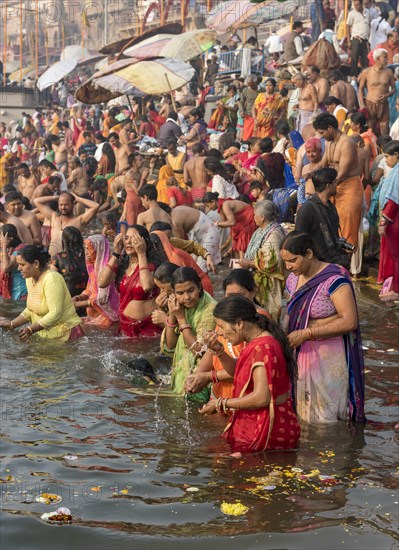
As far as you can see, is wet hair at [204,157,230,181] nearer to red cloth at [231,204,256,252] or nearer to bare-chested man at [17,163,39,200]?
red cloth at [231,204,256,252]

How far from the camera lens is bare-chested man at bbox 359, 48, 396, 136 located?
534 inches

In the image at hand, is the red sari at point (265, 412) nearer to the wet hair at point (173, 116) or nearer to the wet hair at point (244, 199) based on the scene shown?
the wet hair at point (244, 199)

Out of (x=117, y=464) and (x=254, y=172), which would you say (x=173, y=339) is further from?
(x=254, y=172)

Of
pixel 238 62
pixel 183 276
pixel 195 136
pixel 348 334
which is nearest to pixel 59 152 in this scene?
pixel 238 62

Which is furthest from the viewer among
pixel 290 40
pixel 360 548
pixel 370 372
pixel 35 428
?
pixel 290 40

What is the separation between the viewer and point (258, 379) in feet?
16.0

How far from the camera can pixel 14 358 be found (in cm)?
815

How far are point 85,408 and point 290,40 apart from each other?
12765 mm

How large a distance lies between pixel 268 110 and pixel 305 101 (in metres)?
2.31

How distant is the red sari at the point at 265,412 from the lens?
4.89 meters

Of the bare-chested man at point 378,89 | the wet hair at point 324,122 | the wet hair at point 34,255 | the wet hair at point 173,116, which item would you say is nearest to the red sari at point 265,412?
the wet hair at point 34,255

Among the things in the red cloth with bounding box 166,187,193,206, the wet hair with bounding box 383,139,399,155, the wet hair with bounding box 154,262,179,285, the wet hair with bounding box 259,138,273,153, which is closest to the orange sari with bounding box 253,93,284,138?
the wet hair with bounding box 259,138,273,153

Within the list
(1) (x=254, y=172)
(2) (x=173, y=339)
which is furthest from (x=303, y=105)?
(2) (x=173, y=339)

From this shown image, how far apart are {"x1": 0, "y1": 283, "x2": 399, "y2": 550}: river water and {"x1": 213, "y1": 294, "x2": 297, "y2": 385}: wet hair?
646 mm
